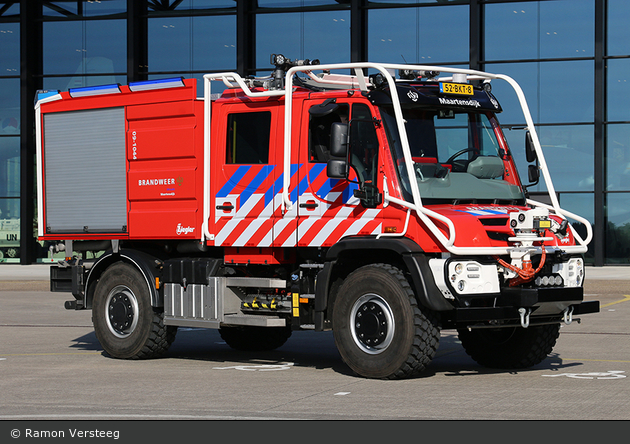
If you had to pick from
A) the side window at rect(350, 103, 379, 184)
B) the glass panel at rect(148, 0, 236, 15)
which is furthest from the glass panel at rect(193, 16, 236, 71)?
the side window at rect(350, 103, 379, 184)

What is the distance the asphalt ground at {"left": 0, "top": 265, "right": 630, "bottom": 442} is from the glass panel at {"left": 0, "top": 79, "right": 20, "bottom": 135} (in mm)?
24051

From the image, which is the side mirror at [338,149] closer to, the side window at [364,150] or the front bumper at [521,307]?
the side window at [364,150]

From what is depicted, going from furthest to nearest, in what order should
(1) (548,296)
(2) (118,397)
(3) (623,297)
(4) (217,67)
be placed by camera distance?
(4) (217,67) → (3) (623,297) → (1) (548,296) → (2) (118,397)

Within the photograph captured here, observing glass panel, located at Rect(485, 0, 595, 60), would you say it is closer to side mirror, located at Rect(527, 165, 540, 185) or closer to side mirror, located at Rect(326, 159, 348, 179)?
side mirror, located at Rect(527, 165, 540, 185)

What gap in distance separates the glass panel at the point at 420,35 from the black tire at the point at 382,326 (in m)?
24.7

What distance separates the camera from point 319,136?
33.4ft

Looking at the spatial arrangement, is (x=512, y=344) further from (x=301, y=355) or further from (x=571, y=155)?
(x=571, y=155)

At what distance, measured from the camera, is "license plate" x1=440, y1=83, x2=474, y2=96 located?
1011 centimetres

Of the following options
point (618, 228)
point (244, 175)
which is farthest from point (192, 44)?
point (244, 175)

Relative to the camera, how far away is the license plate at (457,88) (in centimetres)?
1011

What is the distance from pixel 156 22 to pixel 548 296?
29170mm
